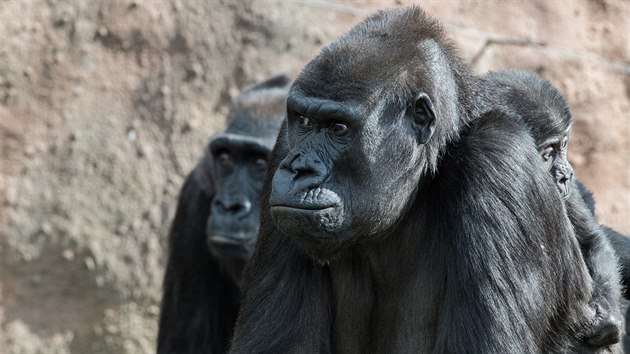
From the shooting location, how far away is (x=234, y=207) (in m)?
7.15

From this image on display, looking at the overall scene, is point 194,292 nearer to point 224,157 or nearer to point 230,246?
point 230,246

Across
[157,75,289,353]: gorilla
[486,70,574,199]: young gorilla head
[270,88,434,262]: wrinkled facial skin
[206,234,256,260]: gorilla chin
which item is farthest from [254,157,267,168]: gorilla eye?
[270,88,434,262]: wrinkled facial skin

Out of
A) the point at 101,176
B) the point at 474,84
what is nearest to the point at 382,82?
the point at 474,84

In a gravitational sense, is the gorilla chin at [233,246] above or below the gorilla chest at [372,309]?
below

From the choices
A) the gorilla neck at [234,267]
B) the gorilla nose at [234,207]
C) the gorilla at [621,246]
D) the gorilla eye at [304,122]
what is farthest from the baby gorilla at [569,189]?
the gorilla neck at [234,267]

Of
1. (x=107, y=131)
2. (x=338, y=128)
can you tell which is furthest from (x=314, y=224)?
(x=107, y=131)

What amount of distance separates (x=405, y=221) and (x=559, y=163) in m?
0.90

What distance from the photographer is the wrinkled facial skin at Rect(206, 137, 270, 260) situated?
7.05m

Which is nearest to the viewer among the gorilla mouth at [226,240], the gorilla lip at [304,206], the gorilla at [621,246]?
the gorilla lip at [304,206]

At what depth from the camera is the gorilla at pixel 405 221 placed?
4.72 meters

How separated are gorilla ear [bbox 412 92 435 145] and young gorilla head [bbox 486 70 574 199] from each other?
2.23ft

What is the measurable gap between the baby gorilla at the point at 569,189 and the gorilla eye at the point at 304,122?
1.01 meters

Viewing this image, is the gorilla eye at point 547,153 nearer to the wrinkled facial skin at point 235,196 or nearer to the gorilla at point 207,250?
the wrinkled facial skin at point 235,196

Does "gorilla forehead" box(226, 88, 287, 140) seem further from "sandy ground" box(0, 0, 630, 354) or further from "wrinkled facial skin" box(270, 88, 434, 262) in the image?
"wrinkled facial skin" box(270, 88, 434, 262)
